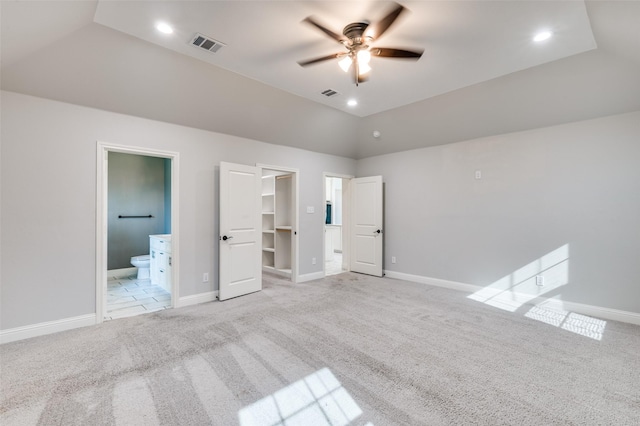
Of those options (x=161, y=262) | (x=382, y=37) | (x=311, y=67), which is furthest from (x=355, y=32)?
(x=161, y=262)

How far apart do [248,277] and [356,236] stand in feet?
8.45

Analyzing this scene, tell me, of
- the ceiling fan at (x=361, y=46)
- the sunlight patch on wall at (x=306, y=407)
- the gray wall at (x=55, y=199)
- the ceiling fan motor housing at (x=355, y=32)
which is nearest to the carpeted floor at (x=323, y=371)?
the sunlight patch on wall at (x=306, y=407)

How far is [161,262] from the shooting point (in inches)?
186

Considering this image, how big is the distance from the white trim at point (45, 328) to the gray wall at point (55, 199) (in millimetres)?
52

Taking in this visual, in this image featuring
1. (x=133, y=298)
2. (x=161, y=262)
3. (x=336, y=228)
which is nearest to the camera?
(x=133, y=298)

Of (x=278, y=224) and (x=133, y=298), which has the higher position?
(x=278, y=224)

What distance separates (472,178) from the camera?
15.3 ft

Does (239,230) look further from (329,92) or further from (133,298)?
(329,92)

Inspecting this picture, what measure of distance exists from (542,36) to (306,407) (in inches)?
148

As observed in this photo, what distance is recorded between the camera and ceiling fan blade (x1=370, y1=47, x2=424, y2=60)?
2354 millimetres

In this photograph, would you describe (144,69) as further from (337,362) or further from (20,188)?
(337,362)

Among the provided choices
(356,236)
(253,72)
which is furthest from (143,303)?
(356,236)

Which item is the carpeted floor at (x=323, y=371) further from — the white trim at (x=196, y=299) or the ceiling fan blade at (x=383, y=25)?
the ceiling fan blade at (x=383, y=25)

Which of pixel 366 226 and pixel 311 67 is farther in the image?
pixel 366 226
